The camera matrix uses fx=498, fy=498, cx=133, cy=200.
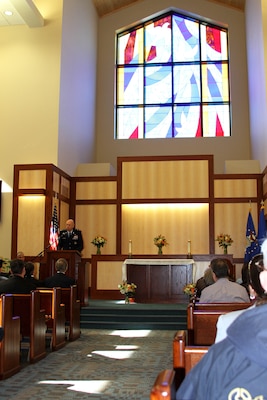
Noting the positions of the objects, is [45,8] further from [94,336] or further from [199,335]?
[199,335]

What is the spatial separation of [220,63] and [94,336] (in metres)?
10.9

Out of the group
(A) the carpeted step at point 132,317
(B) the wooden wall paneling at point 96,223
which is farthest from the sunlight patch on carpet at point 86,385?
(B) the wooden wall paneling at point 96,223

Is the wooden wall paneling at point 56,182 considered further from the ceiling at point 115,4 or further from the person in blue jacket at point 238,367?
the person in blue jacket at point 238,367

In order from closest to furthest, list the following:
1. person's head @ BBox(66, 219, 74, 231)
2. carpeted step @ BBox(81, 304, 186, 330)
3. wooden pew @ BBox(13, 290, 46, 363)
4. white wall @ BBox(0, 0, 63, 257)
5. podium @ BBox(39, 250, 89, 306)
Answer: wooden pew @ BBox(13, 290, 46, 363) < carpeted step @ BBox(81, 304, 186, 330) < podium @ BBox(39, 250, 89, 306) < person's head @ BBox(66, 219, 74, 231) < white wall @ BBox(0, 0, 63, 257)

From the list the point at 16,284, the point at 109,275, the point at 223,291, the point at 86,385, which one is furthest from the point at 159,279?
the point at 86,385

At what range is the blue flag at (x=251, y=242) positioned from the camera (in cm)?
1111

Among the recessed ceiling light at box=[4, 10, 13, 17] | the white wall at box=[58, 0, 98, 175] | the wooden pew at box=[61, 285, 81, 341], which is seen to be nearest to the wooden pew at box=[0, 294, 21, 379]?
the wooden pew at box=[61, 285, 81, 341]

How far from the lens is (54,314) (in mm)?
6500

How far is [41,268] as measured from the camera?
1035cm

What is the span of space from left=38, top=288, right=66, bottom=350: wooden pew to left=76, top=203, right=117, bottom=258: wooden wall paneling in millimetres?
6077


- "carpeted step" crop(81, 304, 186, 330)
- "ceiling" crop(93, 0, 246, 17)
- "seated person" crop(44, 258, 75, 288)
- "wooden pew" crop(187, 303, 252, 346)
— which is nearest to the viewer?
"wooden pew" crop(187, 303, 252, 346)

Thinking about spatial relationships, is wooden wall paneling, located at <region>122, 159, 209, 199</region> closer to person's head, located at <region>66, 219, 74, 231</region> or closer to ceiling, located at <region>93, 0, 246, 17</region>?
person's head, located at <region>66, 219, 74, 231</region>

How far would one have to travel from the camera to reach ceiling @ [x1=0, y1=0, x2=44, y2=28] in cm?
1120

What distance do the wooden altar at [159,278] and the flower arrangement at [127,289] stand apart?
0.51 metres
